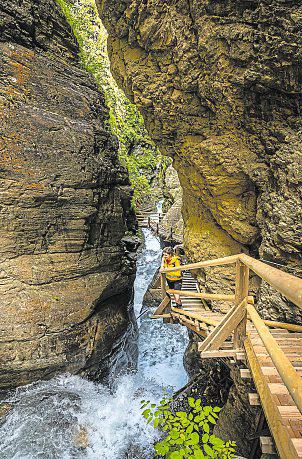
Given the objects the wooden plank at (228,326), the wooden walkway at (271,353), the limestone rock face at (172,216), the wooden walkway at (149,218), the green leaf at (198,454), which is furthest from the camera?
the wooden walkway at (149,218)

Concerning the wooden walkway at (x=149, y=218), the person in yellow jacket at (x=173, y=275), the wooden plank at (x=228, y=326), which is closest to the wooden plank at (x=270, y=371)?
the wooden plank at (x=228, y=326)

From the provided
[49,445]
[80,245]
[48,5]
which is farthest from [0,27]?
[49,445]

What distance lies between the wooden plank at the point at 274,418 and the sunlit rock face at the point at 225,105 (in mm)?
2563

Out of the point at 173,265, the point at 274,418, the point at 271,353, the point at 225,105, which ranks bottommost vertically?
the point at 173,265

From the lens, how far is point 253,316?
2658 mm

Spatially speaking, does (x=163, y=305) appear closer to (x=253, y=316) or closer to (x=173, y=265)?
(x=173, y=265)

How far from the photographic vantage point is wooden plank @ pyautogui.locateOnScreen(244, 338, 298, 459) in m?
1.73

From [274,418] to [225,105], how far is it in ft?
19.8

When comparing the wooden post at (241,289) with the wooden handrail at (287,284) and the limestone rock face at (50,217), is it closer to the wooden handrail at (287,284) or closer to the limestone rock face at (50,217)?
the wooden handrail at (287,284)

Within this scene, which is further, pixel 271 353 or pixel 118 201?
pixel 118 201

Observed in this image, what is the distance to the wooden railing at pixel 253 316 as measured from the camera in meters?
1.35

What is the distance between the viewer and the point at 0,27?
7.19 metres

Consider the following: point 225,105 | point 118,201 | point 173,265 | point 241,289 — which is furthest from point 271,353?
point 118,201

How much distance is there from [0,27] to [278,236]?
8.49m
